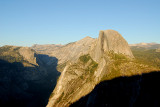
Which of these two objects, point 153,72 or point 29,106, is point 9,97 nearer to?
point 29,106

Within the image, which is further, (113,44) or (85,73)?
(85,73)

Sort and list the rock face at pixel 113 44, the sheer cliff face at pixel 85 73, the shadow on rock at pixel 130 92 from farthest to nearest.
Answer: the rock face at pixel 113 44 < the sheer cliff face at pixel 85 73 < the shadow on rock at pixel 130 92

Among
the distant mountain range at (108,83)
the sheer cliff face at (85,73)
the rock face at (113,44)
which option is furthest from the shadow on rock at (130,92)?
the rock face at (113,44)

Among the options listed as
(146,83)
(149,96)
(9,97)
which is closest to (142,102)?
(149,96)

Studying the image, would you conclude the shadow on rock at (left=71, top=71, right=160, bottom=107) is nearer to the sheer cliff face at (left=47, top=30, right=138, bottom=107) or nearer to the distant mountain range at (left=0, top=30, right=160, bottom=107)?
the distant mountain range at (left=0, top=30, right=160, bottom=107)

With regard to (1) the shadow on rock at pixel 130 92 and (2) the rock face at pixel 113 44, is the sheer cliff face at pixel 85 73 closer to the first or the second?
(2) the rock face at pixel 113 44

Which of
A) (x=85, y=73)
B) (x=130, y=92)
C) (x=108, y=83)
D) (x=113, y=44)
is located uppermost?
(x=113, y=44)

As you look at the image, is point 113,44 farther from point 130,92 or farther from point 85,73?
point 130,92

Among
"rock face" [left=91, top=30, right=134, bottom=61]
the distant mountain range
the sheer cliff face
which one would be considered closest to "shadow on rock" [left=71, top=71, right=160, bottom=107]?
the distant mountain range

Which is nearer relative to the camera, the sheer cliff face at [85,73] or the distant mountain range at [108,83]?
the distant mountain range at [108,83]

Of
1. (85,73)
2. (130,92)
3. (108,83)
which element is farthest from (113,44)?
(130,92)

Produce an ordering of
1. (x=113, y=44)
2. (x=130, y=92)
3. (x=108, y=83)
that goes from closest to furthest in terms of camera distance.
A: (x=130, y=92) → (x=108, y=83) → (x=113, y=44)
